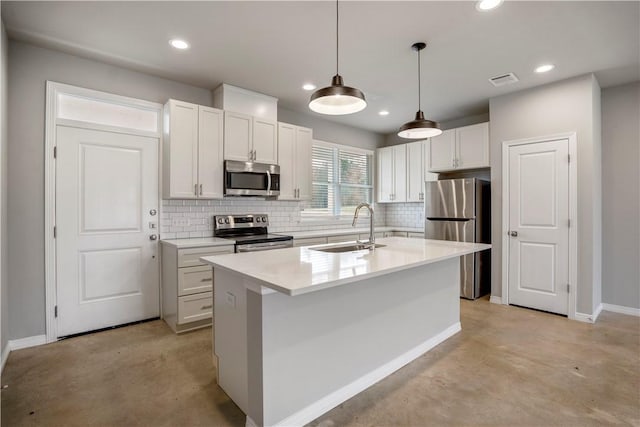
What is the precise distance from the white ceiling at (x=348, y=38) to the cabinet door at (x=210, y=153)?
0.44 meters

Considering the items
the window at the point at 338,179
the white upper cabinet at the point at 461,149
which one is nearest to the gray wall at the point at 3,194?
the window at the point at 338,179

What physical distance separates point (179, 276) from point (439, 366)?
2.49m

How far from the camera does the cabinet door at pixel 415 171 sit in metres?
5.30

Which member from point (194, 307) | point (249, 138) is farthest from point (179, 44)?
point (194, 307)

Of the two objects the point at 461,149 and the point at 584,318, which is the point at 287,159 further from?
the point at 584,318

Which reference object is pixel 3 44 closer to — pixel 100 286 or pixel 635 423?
pixel 100 286

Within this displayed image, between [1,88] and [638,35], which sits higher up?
[638,35]

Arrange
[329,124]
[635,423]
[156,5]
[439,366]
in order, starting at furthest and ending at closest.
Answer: [329,124] → [439,366] → [156,5] → [635,423]

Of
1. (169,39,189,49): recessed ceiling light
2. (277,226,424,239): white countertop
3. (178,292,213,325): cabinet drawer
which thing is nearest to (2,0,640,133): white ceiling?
(169,39,189,49): recessed ceiling light

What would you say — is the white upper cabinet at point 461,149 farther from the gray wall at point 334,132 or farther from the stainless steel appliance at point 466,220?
the gray wall at point 334,132

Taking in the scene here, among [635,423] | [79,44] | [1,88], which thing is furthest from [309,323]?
[79,44]

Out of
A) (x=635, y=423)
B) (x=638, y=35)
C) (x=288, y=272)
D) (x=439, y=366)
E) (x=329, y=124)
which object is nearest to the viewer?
(x=288, y=272)

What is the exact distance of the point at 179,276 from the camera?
3.10 m

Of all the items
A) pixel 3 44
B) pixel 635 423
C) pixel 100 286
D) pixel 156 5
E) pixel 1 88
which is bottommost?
pixel 635 423
